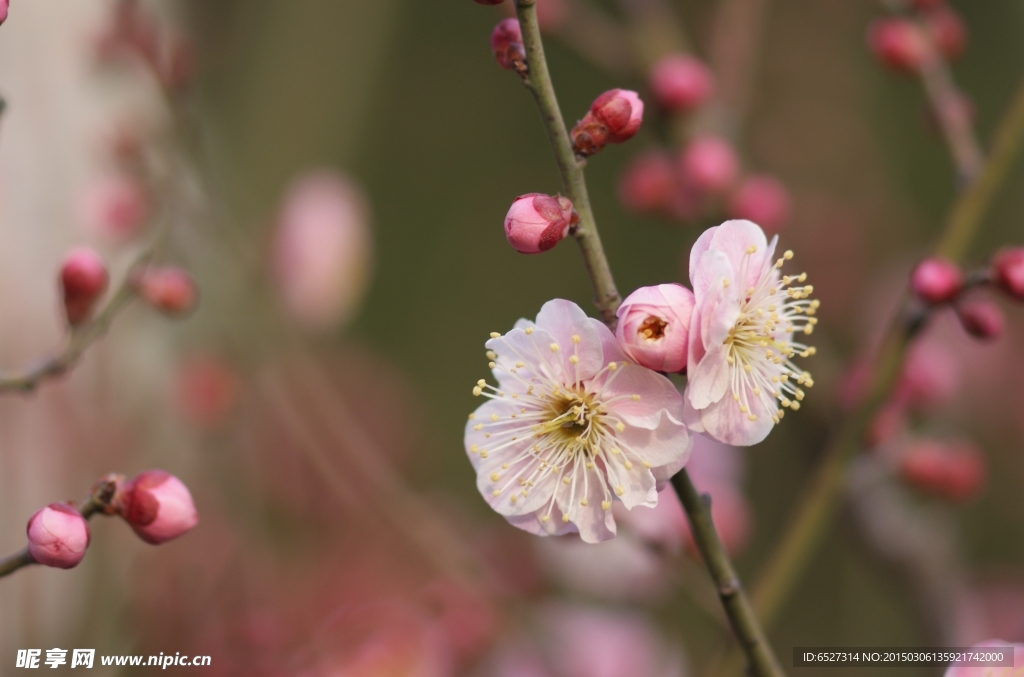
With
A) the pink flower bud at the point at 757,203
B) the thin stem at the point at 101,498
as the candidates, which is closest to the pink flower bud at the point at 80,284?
the thin stem at the point at 101,498

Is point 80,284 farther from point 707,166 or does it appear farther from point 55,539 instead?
point 707,166

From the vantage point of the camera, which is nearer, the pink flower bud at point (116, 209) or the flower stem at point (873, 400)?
the flower stem at point (873, 400)

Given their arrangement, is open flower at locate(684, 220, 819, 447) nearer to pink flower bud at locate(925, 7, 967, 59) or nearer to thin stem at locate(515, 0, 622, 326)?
thin stem at locate(515, 0, 622, 326)

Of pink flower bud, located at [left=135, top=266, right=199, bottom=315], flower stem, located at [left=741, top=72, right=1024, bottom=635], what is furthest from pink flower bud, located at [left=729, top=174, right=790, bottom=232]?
pink flower bud, located at [left=135, top=266, right=199, bottom=315]

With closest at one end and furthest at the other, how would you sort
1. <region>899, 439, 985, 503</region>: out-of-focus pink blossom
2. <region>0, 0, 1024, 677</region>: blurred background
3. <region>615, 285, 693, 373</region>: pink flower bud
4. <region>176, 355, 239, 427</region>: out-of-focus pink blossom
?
<region>615, 285, 693, 373</region>: pink flower bud → <region>899, 439, 985, 503</region>: out-of-focus pink blossom → <region>0, 0, 1024, 677</region>: blurred background → <region>176, 355, 239, 427</region>: out-of-focus pink blossom

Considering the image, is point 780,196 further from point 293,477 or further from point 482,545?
point 293,477

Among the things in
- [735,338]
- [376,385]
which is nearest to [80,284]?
[735,338]

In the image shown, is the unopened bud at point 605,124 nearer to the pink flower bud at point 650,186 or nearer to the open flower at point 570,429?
the open flower at point 570,429
